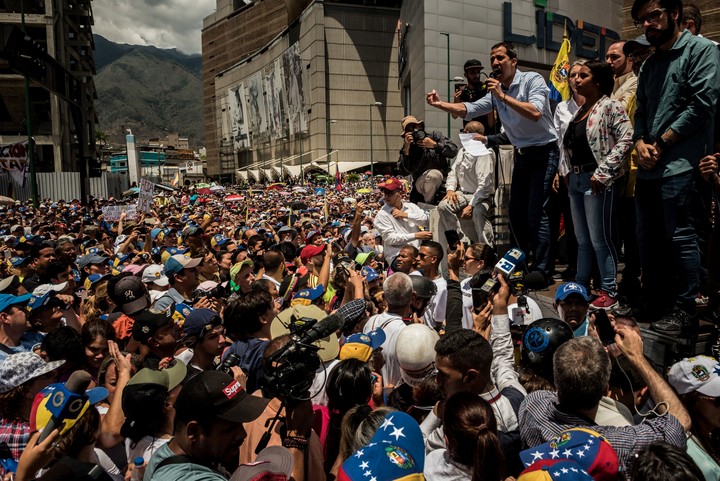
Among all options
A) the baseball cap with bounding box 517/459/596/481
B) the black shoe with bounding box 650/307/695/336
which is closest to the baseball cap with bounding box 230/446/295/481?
the baseball cap with bounding box 517/459/596/481

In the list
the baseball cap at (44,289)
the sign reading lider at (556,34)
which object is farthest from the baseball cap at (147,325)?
the sign reading lider at (556,34)

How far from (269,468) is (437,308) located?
3.24 m

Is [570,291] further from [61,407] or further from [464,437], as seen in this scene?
[61,407]

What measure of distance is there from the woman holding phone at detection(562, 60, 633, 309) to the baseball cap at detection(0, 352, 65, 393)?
3898 mm

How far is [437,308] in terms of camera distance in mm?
5109

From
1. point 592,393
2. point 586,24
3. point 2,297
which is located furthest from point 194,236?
point 586,24

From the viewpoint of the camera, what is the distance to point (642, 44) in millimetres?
4328

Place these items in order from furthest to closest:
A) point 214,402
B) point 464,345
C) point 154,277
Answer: point 154,277 < point 464,345 < point 214,402

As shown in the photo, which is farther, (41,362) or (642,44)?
(642,44)

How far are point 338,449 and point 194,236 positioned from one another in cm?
781

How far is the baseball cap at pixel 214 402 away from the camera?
2.46 meters

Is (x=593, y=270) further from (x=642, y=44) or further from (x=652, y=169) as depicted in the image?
(x=642, y=44)

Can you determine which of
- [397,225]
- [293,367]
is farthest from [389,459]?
[397,225]

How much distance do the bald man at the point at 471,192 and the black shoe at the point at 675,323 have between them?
3.18 meters
